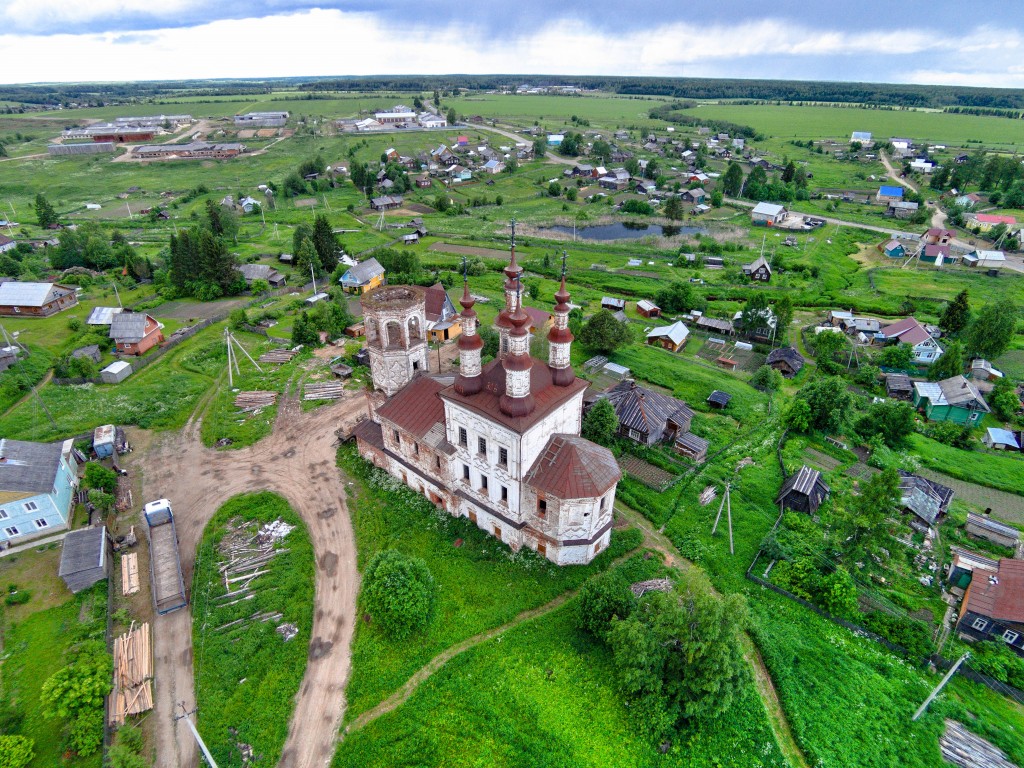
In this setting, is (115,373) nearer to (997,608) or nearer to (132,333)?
(132,333)

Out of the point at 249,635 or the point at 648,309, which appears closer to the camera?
the point at 249,635

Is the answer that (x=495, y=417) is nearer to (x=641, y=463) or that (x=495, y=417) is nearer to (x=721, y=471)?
(x=641, y=463)

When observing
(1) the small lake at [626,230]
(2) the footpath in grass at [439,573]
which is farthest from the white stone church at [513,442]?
(1) the small lake at [626,230]

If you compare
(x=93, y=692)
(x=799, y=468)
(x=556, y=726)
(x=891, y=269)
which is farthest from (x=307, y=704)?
(x=891, y=269)

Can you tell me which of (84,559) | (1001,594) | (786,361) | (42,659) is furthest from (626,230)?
(42,659)

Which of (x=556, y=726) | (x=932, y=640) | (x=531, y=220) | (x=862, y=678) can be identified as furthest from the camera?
(x=531, y=220)
